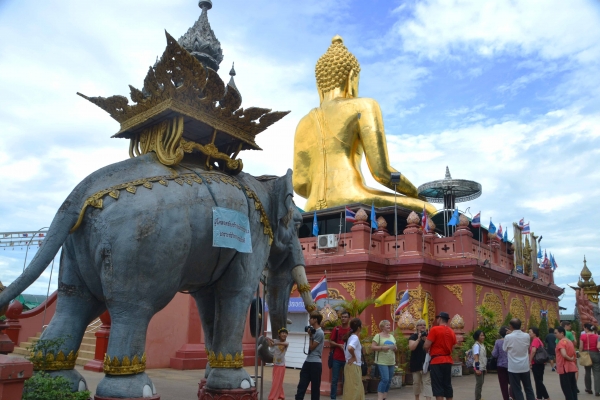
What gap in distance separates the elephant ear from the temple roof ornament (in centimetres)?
155

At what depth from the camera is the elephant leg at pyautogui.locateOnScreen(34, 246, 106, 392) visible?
442 cm

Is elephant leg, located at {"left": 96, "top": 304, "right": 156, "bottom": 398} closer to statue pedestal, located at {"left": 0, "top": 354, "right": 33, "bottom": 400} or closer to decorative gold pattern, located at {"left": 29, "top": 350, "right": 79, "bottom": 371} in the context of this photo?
→ decorative gold pattern, located at {"left": 29, "top": 350, "right": 79, "bottom": 371}

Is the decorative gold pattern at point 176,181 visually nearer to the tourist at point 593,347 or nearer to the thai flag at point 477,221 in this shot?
the tourist at point 593,347

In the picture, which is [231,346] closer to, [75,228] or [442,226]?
[75,228]

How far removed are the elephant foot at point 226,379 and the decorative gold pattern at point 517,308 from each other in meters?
15.1

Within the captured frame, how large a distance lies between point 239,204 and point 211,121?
0.91 m

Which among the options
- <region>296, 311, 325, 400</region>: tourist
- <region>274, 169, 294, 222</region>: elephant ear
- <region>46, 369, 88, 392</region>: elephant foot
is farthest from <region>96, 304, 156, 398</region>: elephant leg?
<region>296, 311, 325, 400</region>: tourist

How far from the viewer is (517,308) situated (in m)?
18.6

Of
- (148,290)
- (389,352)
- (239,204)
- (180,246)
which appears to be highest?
(239,204)

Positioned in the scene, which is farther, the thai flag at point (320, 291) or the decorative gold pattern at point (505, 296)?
the decorative gold pattern at point (505, 296)

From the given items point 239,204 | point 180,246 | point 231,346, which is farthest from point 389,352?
point 180,246

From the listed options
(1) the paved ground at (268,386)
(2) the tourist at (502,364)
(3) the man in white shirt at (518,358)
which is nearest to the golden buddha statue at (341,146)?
(1) the paved ground at (268,386)

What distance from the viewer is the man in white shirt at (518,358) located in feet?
24.0

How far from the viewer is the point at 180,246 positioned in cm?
448
